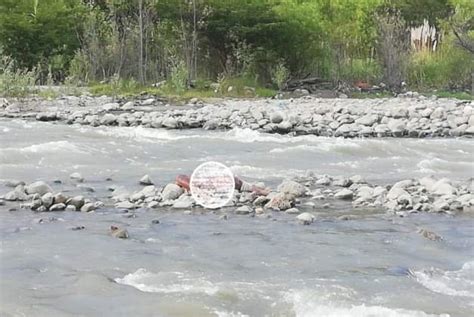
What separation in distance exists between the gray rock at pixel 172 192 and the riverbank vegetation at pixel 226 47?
14.2 metres

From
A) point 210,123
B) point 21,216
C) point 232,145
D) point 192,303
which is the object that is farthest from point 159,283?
point 210,123

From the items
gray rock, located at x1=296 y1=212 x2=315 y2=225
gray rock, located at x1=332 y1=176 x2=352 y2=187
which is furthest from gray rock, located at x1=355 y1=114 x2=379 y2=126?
gray rock, located at x1=296 y1=212 x2=315 y2=225

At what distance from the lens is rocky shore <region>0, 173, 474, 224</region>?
26.2ft

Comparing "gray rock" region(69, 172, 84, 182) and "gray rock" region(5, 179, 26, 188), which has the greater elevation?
"gray rock" region(5, 179, 26, 188)

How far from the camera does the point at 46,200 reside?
795cm

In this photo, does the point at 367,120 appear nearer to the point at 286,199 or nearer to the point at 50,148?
the point at 50,148

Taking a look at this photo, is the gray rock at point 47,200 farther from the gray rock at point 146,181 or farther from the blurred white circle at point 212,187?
the gray rock at point 146,181

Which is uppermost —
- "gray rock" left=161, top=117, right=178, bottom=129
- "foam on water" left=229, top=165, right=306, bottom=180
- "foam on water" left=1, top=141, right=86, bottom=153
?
"foam on water" left=1, top=141, right=86, bottom=153

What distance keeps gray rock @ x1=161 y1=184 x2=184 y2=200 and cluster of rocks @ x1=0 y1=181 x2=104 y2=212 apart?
0.70 meters

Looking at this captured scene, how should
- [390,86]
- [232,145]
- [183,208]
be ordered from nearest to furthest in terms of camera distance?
[183,208]
[232,145]
[390,86]

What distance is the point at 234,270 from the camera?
5.91m

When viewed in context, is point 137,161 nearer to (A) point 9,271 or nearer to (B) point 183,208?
(B) point 183,208

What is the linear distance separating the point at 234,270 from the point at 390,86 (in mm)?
19932

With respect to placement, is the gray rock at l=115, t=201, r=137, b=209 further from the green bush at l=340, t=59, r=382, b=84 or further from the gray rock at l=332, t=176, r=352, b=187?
the green bush at l=340, t=59, r=382, b=84
